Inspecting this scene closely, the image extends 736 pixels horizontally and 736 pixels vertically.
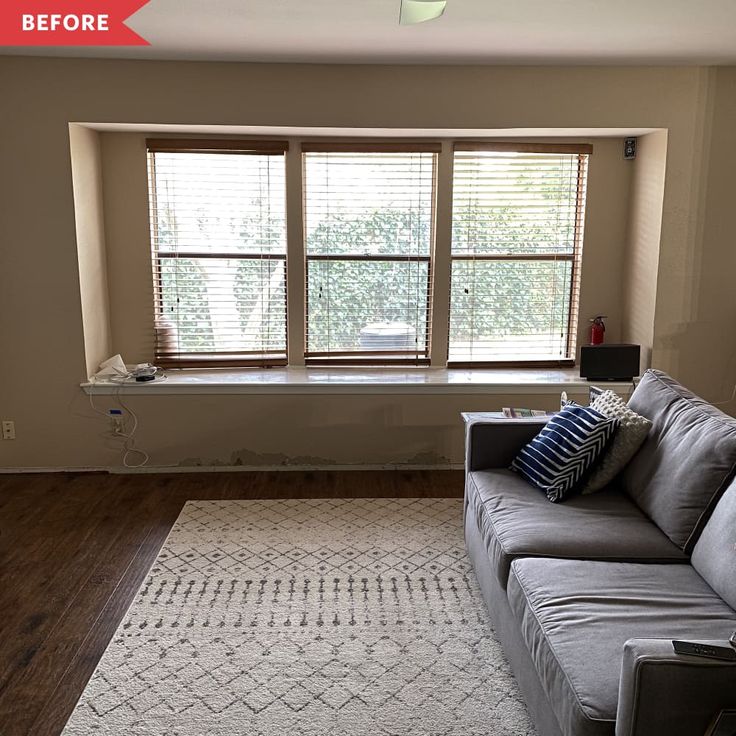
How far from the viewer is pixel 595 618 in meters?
2.11

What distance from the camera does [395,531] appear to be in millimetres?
3828

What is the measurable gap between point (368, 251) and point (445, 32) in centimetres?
158

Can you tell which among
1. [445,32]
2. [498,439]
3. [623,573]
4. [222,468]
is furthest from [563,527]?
[222,468]

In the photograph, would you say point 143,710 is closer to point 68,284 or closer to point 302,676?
point 302,676

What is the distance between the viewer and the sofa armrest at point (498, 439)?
11.1 feet

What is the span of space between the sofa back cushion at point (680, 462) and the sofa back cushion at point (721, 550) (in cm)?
8

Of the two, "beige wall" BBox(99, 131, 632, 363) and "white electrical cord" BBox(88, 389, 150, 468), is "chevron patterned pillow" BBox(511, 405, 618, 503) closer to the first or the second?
"beige wall" BBox(99, 131, 632, 363)

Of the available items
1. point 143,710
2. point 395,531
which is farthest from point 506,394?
point 143,710

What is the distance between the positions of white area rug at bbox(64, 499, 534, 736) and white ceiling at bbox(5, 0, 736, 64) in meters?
2.51

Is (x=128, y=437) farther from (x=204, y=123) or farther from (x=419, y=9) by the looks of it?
(x=419, y=9)

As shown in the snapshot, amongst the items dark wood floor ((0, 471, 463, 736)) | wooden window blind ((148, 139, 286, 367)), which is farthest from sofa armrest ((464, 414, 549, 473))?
wooden window blind ((148, 139, 286, 367))

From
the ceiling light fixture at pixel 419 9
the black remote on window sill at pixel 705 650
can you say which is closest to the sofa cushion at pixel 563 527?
the black remote on window sill at pixel 705 650

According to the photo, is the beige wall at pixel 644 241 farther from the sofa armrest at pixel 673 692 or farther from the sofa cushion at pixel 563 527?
the sofa armrest at pixel 673 692

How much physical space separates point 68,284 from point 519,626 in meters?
3.32
